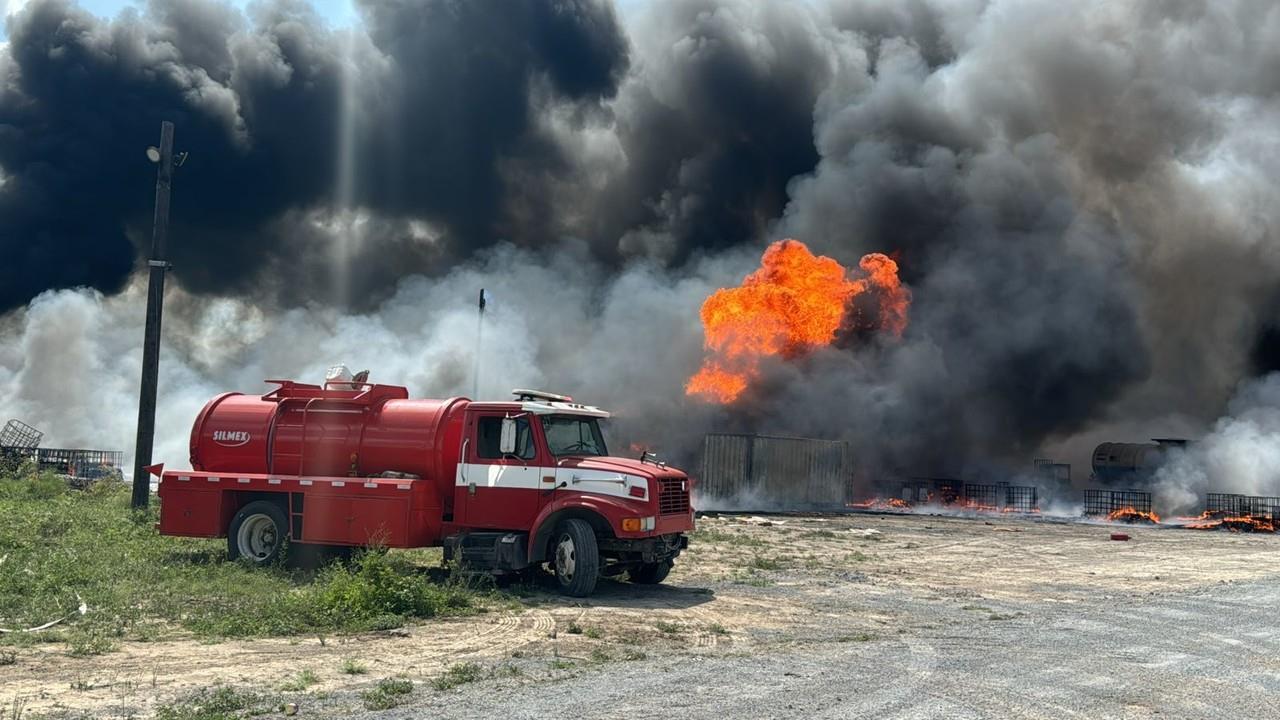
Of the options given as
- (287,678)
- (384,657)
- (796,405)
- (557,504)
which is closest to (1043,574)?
(557,504)

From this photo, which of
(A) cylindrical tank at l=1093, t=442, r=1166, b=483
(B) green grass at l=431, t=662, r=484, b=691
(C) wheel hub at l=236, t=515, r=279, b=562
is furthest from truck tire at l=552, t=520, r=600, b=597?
(A) cylindrical tank at l=1093, t=442, r=1166, b=483

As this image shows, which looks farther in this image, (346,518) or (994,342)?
(994,342)

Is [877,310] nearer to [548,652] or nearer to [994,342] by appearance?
[994,342]

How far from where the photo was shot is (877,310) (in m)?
46.8

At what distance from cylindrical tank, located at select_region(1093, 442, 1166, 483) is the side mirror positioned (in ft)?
122

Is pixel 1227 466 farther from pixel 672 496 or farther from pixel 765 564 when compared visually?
pixel 672 496

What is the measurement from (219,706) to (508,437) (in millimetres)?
7310

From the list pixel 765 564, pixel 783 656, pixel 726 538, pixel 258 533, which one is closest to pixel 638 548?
pixel 783 656

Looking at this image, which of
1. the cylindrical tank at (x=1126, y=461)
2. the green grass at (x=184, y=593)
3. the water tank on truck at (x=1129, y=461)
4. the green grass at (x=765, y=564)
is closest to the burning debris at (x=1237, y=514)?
the water tank on truck at (x=1129, y=461)

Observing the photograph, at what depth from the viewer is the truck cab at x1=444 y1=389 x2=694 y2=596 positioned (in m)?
14.5

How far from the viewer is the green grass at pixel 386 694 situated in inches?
321

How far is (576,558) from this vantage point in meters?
14.4

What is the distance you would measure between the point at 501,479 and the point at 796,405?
2944 centimetres

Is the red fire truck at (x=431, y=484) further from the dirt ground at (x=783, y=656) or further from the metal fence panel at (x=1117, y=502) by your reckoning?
the metal fence panel at (x=1117, y=502)
